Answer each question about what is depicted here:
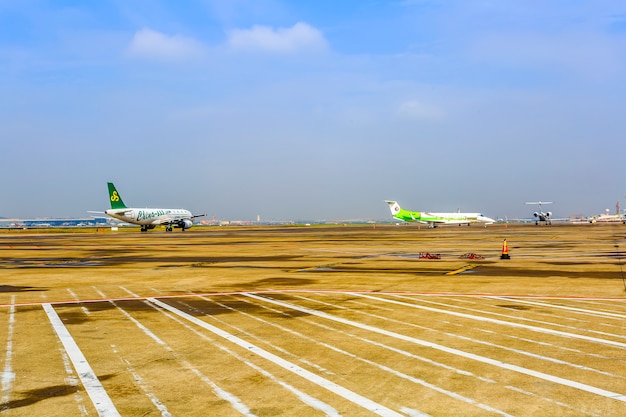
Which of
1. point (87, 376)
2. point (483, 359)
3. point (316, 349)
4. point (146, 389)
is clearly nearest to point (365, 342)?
point (316, 349)

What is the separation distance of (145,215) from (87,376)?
104m

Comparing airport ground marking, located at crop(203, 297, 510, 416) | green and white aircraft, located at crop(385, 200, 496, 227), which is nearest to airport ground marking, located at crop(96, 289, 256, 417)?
airport ground marking, located at crop(203, 297, 510, 416)

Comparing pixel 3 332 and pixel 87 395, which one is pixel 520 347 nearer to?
pixel 87 395

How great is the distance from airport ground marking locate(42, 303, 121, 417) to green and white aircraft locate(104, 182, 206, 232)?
95.5m

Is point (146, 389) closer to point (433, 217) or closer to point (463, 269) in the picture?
point (463, 269)

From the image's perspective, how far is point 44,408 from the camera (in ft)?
23.2

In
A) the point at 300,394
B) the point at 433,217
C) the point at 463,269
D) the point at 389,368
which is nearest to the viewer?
the point at 300,394

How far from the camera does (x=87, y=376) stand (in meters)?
8.55

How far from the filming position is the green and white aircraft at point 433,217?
13962 cm

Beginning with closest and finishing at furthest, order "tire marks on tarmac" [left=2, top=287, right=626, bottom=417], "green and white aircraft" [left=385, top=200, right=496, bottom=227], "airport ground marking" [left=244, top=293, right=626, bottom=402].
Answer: "tire marks on tarmac" [left=2, top=287, right=626, bottom=417] < "airport ground marking" [left=244, top=293, right=626, bottom=402] < "green and white aircraft" [left=385, top=200, right=496, bottom=227]

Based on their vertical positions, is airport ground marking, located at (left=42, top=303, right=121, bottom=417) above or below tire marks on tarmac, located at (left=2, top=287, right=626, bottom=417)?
above

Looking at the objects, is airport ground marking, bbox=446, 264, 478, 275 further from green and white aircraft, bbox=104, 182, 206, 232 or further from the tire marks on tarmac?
green and white aircraft, bbox=104, 182, 206, 232

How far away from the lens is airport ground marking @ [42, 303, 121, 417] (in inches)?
278

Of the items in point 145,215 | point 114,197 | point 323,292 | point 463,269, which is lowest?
point 463,269
